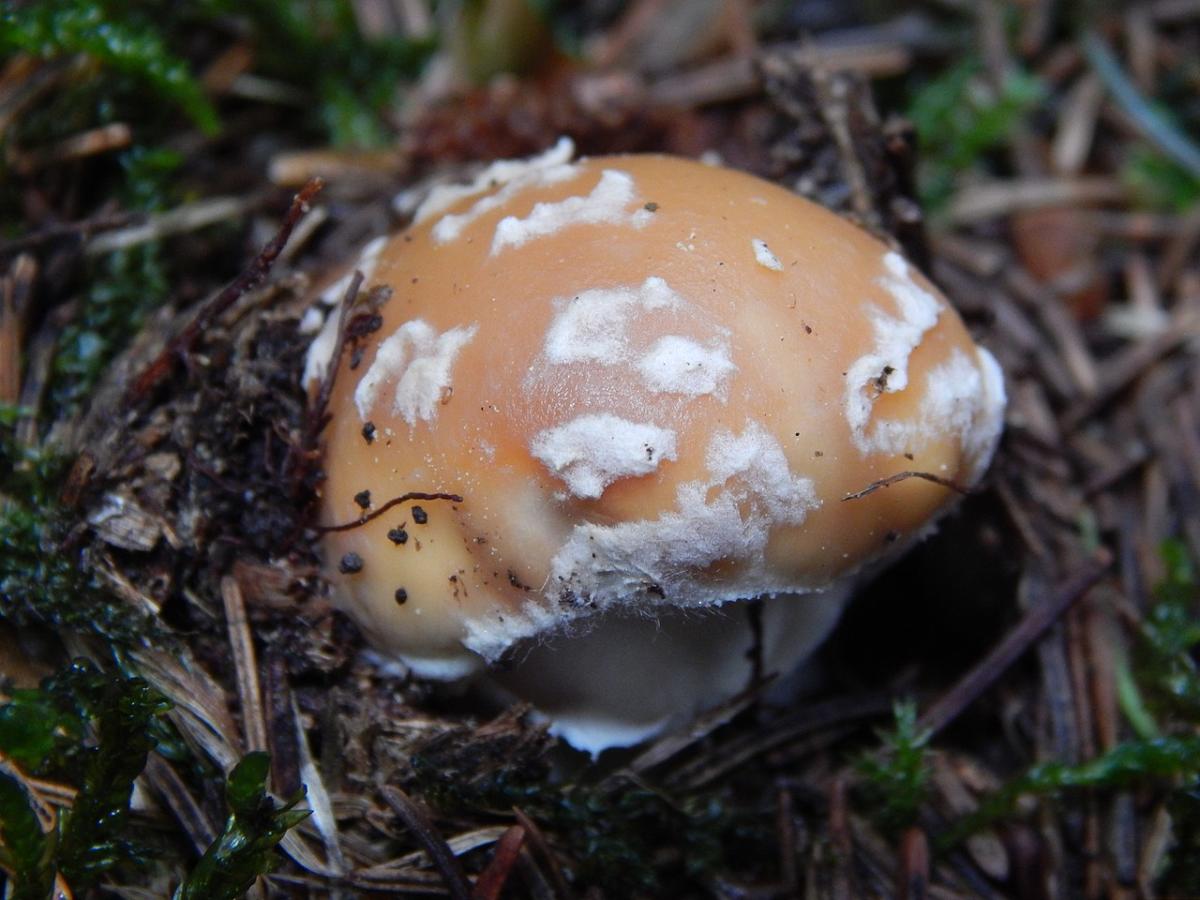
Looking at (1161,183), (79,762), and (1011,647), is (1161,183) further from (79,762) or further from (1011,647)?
(79,762)

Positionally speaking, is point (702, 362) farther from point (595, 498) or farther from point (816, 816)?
point (816, 816)

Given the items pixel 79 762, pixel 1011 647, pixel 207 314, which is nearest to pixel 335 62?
pixel 207 314

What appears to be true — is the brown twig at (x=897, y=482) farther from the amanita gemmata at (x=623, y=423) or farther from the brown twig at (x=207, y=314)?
the brown twig at (x=207, y=314)

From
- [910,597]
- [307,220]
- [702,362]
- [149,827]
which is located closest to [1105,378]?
[910,597]

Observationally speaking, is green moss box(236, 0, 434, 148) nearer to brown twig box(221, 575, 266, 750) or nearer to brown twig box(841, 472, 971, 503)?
brown twig box(221, 575, 266, 750)

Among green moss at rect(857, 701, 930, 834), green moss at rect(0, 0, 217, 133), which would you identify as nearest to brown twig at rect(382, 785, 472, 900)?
green moss at rect(857, 701, 930, 834)

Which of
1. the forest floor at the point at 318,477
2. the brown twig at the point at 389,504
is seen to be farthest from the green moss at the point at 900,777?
the brown twig at the point at 389,504
